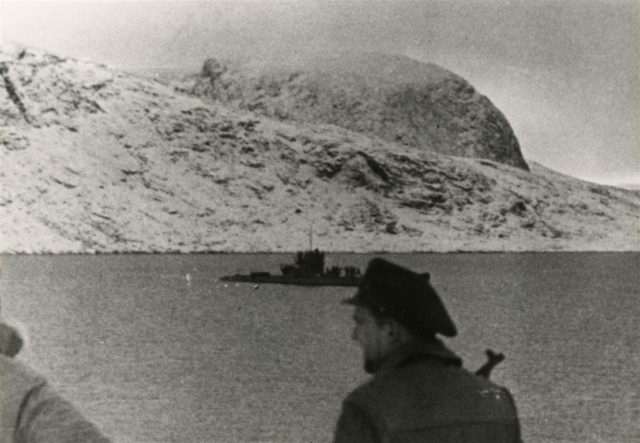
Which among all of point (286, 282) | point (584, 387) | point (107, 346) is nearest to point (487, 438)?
point (584, 387)

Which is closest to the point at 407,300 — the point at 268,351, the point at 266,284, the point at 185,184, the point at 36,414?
the point at 36,414

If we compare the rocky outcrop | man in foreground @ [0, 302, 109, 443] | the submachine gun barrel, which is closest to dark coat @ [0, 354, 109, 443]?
man in foreground @ [0, 302, 109, 443]

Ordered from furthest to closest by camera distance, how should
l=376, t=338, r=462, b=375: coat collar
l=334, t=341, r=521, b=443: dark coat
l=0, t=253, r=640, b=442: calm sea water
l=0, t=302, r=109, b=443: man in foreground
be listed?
1. l=0, t=253, r=640, b=442: calm sea water
2. l=376, t=338, r=462, b=375: coat collar
3. l=334, t=341, r=521, b=443: dark coat
4. l=0, t=302, r=109, b=443: man in foreground

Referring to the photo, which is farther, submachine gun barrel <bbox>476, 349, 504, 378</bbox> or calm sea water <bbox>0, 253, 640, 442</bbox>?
calm sea water <bbox>0, 253, 640, 442</bbox>

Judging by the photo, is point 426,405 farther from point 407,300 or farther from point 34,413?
point 34,413

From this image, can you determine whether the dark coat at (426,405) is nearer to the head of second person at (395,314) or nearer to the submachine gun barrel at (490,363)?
the head of second person at (395,314)

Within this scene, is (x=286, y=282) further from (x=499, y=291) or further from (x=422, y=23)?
(x=422, y=23)

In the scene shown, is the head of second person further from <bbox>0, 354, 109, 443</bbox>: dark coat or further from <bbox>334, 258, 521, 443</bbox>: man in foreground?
<bbox>0, 354, 109, 443</bbox>: dark coat

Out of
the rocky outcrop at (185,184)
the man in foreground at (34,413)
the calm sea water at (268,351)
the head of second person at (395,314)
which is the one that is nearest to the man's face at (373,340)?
the head of second person at (395,314)
